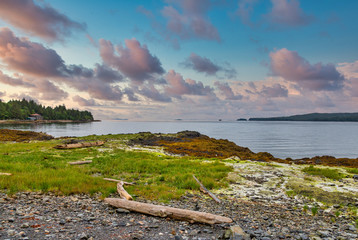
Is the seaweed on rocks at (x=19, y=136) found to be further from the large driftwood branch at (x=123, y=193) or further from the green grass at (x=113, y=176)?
the large driftwood branch at (x=123, y=193)

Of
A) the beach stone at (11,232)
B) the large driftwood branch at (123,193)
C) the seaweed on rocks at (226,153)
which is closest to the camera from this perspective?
the beach stone at (11,232)

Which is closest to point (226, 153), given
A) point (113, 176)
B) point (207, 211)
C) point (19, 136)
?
point (113, 176)

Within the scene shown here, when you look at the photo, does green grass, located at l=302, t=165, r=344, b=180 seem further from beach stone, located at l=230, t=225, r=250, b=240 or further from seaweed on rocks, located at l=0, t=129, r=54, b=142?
seaweed on rocks, located at l=0, t=129, r=54, b=142

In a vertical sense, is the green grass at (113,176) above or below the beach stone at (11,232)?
below

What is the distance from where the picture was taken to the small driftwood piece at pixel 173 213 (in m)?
8.44

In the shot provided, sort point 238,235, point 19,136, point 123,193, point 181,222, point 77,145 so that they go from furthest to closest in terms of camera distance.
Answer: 1. point 19,136
2. point 77,145
3. point 123,193
4. point 181,222
5. point 238,235

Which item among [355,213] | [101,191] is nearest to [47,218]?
[101,191]

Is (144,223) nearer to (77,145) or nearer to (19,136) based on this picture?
(77,145)

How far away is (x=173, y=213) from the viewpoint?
888 cm

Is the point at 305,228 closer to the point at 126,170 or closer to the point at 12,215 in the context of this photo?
the point at 12,215

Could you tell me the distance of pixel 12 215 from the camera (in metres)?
7.96

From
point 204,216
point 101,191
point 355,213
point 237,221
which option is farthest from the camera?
point 101,191

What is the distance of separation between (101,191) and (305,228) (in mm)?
10718

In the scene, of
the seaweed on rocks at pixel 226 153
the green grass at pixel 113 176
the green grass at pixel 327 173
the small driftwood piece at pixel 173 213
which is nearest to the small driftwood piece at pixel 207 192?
the green grass at pixel 113 176
